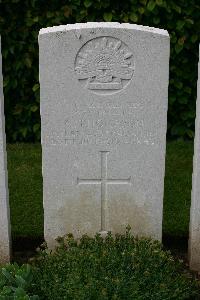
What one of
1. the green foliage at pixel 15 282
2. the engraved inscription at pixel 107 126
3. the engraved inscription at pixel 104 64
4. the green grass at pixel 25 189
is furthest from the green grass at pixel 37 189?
the engraved inscription at pixel 104 64

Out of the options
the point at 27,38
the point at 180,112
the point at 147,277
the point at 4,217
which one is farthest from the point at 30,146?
the point at 147,277

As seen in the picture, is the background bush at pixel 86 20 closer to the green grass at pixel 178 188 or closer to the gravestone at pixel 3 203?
the green grass at pixel 178 188

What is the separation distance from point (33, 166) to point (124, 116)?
2410mm

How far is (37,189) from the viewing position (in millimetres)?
5434

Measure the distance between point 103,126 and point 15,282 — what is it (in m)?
1.20

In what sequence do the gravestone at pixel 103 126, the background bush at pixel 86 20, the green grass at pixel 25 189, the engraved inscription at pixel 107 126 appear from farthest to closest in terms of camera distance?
1. the background bush at pixel 86 20
2. the green grass at pixel 25 189
3. the engraved inscription at pixel 107 126
4. the gravestone at pixel 103 126

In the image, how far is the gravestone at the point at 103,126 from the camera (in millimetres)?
3631

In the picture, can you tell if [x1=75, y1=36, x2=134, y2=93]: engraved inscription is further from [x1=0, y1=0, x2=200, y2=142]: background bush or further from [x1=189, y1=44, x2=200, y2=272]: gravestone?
[x1=0, y1=0, x2=200, y2=142]: background bush

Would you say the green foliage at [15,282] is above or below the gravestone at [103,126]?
below

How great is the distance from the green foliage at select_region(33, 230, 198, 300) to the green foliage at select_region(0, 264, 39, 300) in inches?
3.8

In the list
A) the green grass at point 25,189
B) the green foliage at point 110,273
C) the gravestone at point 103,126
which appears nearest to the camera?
the green foliage at point 110,273

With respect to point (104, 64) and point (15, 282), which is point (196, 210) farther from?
point (15, 282)

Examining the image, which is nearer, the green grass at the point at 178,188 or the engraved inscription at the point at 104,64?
the engraved inscription at the point at 104,64

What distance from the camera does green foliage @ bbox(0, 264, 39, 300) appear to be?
10.7ft
